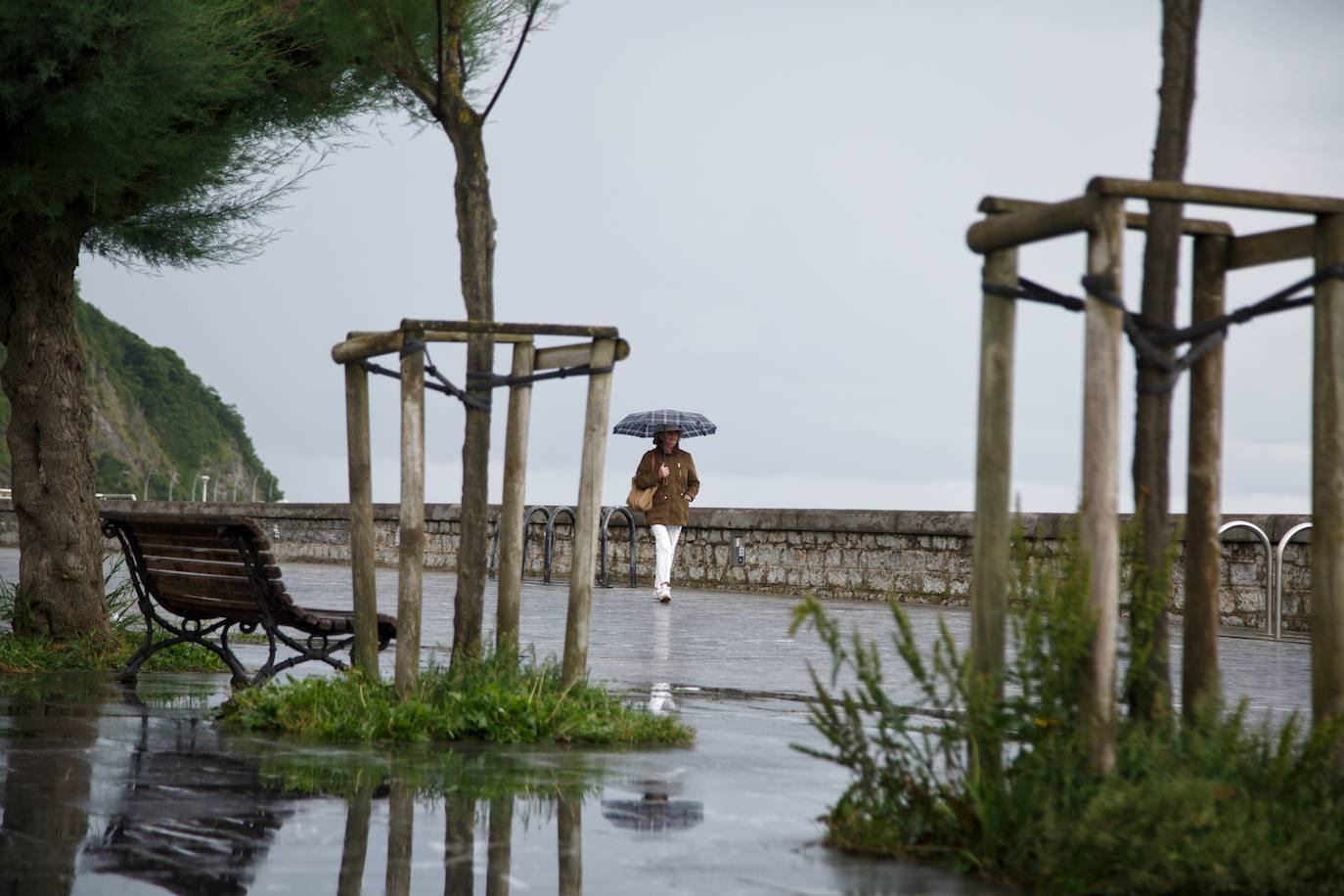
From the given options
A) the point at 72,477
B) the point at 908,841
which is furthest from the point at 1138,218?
the point at 72,477

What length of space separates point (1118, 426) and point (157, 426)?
9823cm

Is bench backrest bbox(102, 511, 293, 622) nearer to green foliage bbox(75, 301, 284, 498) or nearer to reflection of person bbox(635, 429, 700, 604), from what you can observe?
reflection of person bbox(635, 429, 700, 604)

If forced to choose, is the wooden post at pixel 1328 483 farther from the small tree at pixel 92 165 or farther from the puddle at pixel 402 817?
the small tree at pixel 92 165

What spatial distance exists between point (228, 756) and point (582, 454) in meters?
1.78

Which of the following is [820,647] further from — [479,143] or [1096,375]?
[1096,375]

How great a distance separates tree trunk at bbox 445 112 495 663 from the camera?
22.7 ft

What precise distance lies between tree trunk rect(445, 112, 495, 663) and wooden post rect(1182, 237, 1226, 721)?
123 inches

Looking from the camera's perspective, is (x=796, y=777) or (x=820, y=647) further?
(x=820, y=647)

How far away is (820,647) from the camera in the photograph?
12.4 m

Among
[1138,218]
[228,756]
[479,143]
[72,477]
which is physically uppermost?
[479,143]

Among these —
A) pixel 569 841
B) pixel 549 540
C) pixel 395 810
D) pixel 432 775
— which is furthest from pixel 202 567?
pixel 549 540

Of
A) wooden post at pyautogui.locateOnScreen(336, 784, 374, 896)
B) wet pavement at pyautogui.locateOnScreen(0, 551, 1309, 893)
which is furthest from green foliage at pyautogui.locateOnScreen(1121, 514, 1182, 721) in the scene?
wooden post at pyautogui.locateOnScreen(336, 784, 374, 896)

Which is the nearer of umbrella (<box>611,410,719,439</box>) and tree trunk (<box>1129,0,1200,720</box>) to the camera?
tree trunk (<box>1129,0,1200,720</box>)

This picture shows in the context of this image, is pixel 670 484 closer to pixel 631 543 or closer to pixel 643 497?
pixel 643 497
